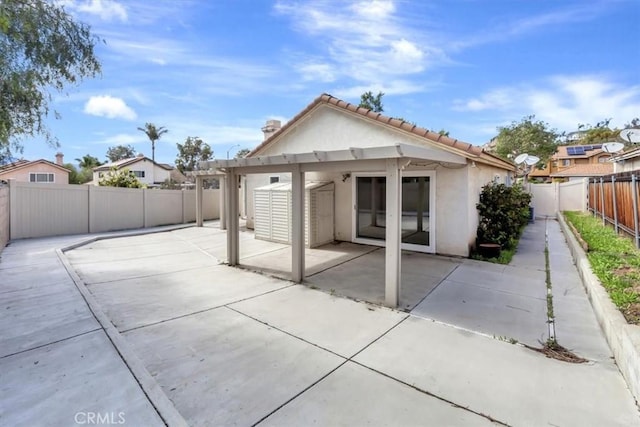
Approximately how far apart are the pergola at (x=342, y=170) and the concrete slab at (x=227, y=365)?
219cm

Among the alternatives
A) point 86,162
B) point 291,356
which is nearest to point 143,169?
point 86,162

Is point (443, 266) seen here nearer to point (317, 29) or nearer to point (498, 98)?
point (317, 29)

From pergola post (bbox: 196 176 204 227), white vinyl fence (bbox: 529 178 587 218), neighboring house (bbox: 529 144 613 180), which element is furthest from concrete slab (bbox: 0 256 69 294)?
neighboring house (bbox: 529 144 613 180)

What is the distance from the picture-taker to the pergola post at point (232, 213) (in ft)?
27.1

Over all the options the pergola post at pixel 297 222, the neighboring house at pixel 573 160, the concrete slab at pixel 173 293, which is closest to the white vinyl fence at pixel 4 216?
the concrete slab at pixel 173 293

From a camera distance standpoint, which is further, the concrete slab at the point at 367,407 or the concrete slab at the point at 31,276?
the concrete slab at the point at 31,276

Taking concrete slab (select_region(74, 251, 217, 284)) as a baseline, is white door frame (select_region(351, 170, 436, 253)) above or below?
above

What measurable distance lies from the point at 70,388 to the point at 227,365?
5.05 feet

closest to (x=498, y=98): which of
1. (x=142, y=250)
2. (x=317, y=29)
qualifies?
(x=317, y=29)

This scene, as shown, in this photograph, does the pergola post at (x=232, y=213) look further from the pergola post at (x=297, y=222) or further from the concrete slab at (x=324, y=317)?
the concrete slab at (x=324, y=317)

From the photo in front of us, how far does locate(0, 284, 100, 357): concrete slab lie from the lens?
13.9 ft

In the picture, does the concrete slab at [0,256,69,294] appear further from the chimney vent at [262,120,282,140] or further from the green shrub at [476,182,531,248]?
the green shrub at [476,182,531,248]

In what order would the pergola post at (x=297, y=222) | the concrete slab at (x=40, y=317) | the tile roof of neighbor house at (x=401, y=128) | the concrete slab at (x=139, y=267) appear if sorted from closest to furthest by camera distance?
the concrete slab at (x=40, y=317), the pergola post at (x=297, y=222), the concrete slab at (x=139, y=267), the tile roof of neighbor house at (x=401, y=128)

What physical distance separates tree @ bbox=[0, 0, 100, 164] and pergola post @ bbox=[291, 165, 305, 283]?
16.7ft
